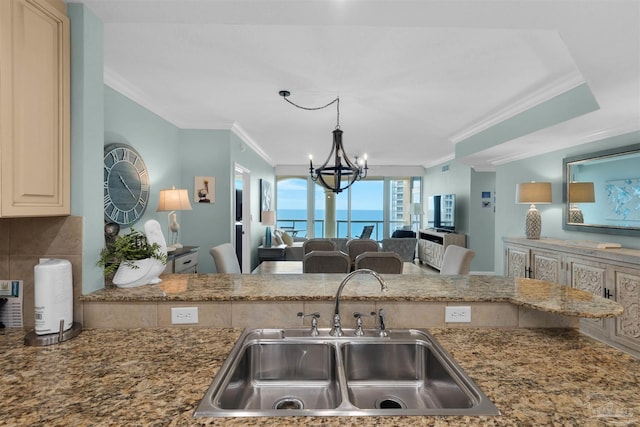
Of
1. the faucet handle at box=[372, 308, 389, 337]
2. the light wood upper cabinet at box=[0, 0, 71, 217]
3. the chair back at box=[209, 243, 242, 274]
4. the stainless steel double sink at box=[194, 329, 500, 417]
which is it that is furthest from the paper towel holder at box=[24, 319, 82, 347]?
the chair back at box=[209, 243, 242, 274]

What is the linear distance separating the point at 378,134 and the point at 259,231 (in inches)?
119

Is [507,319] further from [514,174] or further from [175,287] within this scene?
[514,174]

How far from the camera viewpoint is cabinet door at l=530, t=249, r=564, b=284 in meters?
3.37

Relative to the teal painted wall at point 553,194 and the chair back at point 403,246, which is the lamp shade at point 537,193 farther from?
the chair back at point 403,246

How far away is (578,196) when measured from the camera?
3582mm

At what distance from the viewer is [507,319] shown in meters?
1.43

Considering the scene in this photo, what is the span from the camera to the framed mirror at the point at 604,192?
3.01 metres

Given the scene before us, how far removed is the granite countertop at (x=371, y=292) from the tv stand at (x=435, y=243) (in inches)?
194

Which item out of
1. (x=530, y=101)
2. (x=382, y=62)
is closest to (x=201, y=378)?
(x=382, y=62)

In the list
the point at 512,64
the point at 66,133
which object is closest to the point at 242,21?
the point at 66,133

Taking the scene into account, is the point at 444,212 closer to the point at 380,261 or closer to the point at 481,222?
the point at 481,222

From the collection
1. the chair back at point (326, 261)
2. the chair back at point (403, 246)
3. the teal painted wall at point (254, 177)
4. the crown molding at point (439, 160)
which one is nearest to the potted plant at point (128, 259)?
the chair back at point (326, 261)

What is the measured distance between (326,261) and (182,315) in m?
1.68

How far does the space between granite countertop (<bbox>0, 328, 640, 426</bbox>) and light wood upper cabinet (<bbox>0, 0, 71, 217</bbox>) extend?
58 centimetres
